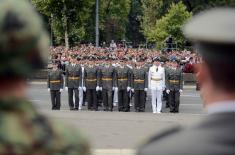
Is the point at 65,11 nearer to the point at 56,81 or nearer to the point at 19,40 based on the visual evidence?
the point at 56,81

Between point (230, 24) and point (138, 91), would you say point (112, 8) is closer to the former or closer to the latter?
point (138, 91)

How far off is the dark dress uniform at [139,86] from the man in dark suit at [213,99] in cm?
1926

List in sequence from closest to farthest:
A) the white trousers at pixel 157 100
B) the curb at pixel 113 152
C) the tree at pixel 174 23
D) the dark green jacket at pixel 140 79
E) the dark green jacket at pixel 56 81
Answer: the curb at pixel 113 152 → the dark green jacket at pixel 56 81 → the dark green jacket at pixel 140 79 → the white trousers at pixel 157 100 → the tree at pixel 174 23

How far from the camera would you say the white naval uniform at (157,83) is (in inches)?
860

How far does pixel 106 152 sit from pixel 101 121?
6.14m

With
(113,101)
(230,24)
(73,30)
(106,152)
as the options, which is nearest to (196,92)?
(113,101)

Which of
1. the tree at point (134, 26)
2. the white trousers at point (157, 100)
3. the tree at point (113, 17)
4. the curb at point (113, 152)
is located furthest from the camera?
the tree at point (134, 26)

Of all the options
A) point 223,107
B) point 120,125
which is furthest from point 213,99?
point 120,125

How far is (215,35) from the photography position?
246 cm

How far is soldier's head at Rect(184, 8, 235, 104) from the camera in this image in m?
2.46

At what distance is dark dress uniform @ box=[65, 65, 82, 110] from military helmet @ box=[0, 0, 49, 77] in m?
19.7

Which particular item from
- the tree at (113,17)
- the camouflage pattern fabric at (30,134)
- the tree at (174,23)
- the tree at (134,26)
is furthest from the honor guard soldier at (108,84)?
the tree at (134,26)

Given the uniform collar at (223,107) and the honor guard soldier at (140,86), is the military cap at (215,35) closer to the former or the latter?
the uniform collar at (223,107)

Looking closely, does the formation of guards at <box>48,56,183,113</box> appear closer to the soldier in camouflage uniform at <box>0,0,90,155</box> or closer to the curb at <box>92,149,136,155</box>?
the curb at <box>92,149,136,155</box>
